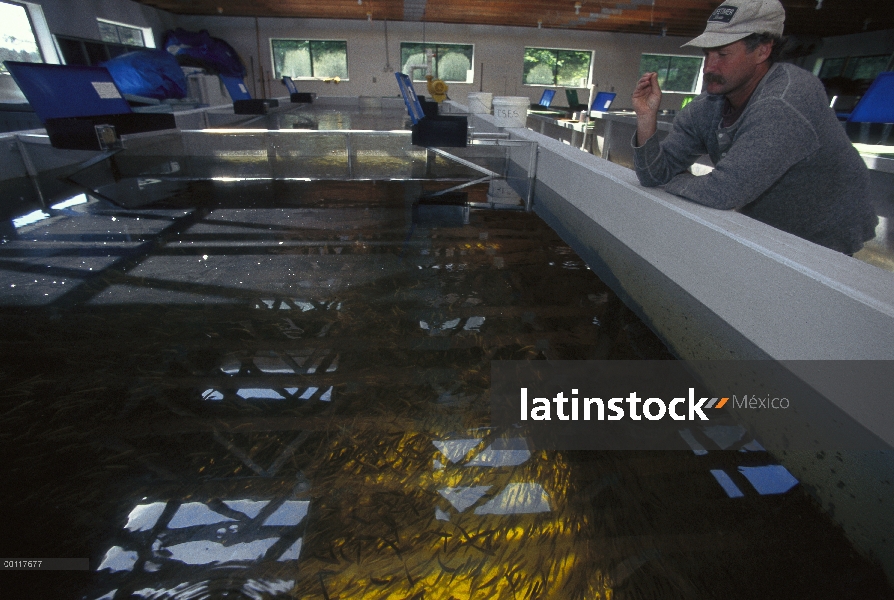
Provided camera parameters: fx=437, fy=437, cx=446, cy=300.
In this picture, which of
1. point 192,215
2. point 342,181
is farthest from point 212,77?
point 192,215

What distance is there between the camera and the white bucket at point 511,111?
473cm

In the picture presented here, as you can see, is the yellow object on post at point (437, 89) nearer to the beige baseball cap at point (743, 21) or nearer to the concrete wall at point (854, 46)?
the beige baseball cap at point (743, 21)

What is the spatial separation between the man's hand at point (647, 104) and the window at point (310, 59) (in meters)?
14.5

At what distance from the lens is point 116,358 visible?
4.46ft

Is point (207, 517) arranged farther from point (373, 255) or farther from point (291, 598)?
point (373, 255)

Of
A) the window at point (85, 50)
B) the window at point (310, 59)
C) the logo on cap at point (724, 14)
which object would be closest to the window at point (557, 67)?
the window at point (310, 59)

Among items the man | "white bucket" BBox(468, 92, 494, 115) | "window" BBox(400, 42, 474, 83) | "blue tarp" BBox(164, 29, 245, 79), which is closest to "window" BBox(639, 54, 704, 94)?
"window" BBox(400, 42, 474, 83)

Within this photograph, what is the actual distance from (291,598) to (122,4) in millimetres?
14365

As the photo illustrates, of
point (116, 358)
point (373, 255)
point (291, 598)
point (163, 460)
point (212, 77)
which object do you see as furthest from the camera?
point (212, 77)

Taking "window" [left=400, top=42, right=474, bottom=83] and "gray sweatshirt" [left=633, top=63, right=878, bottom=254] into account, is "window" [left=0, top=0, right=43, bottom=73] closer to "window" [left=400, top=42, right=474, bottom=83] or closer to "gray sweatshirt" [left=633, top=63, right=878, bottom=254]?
"window" [left=400, top=42, right=474, bottom=83]

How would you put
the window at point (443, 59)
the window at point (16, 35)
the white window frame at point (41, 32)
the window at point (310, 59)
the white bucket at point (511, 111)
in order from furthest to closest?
the window at point (443, 59)
the window at point (310, 59)
the white window frame at point (41, 32)
the window at point (16, 35)
the white bucket at point (511, 111)

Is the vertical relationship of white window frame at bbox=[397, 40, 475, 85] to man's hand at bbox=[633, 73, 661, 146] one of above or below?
above

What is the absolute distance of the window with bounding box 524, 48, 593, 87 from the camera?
47.9ft

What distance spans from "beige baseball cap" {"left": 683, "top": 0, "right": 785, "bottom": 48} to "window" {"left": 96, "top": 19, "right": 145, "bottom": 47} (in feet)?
42.5
